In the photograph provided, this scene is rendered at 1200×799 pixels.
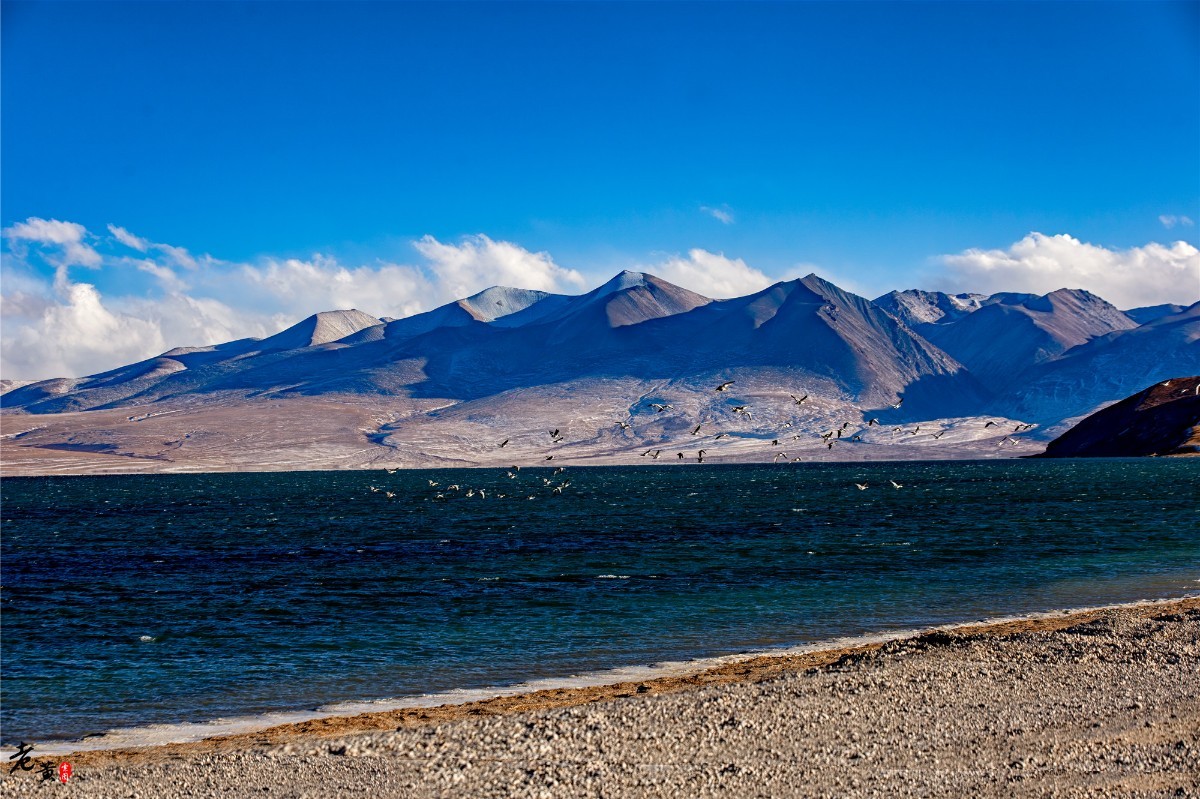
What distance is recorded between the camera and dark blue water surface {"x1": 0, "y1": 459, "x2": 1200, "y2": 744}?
1275 inches

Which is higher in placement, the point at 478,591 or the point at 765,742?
the point at 765,742

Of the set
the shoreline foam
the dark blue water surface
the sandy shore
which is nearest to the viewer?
the sandy shore

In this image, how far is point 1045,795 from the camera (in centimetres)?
1833

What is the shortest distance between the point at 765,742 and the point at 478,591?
1143 inches

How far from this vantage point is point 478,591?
163 feet

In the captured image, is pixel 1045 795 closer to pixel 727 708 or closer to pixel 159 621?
pixel 727 708

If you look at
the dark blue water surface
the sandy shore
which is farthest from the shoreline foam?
the dark blue water surface

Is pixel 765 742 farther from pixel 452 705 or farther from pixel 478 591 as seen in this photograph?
pixel 478 591

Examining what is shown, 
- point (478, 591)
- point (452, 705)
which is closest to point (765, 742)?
point (452, 705)

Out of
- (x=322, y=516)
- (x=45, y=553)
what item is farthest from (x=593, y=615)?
(x=322, y=516)

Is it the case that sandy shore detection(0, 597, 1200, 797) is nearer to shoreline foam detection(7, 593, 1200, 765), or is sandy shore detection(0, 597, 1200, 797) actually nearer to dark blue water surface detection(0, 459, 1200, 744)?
shoreline foam detection(7, 593, 1200, 765)

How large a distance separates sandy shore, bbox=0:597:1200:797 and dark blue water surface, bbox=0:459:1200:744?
5498mm

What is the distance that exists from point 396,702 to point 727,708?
903cm

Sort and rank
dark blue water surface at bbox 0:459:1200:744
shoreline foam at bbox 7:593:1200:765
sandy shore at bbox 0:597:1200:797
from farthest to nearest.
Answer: dark blue water surface at bbox 0:459:1200:744
shoreline foam at bbox 7:593:1200:765
sandy shore at bbox 0:597:1200:797
